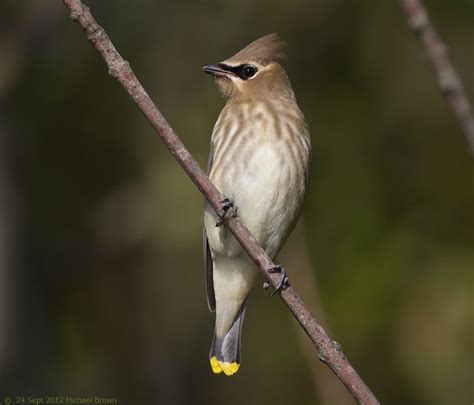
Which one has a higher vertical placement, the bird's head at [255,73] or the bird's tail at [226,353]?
the bird's head at [255,73]

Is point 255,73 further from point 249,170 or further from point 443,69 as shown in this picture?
point 443,69

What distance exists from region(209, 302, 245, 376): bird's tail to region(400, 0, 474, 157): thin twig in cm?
323

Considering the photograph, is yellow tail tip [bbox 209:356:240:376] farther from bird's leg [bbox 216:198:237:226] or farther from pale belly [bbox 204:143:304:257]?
bird's leg [bbox 216:198:237:226]

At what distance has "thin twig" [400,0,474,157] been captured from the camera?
1.83 m

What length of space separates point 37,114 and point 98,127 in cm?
41

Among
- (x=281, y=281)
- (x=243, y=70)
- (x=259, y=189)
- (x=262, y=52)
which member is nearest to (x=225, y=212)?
(x=281, y=281)

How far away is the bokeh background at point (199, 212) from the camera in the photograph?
17.9 feet

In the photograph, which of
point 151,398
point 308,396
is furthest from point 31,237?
point 308,396

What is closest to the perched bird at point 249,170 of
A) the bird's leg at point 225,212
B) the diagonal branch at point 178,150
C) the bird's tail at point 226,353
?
the bird's tail at point 226,353

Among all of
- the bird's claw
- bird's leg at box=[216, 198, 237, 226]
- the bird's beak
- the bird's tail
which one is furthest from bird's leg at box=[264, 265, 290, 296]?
the bird's tail

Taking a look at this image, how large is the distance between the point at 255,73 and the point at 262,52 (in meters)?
0.12

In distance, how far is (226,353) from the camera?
16.2ft

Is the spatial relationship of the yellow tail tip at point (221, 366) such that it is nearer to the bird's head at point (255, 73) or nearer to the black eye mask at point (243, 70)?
the bird's head at point (255, 73)

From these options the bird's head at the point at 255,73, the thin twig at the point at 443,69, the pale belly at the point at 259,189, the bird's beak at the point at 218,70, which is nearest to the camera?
→ the thin twig at the point at 443,69
